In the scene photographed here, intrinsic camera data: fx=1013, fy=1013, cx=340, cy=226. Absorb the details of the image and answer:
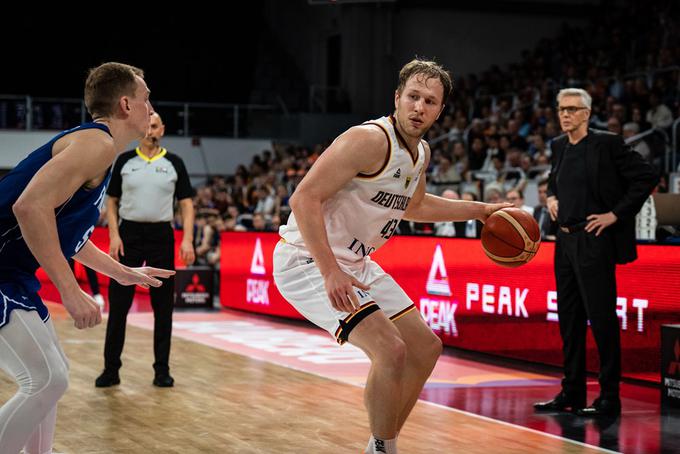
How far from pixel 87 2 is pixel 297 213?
21.6 meters

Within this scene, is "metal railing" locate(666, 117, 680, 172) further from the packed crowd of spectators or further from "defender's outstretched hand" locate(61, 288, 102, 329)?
"defender's outstretched hand" locate(61, 288, 102, 329)

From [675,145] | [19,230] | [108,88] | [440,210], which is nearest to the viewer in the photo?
[19,230]

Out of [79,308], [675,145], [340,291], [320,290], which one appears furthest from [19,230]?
[675,145]

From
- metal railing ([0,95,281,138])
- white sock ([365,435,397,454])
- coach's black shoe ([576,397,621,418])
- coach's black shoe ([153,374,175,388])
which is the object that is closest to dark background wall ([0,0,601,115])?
metal railing ([0,95,281,138])

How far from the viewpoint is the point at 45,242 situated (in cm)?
334

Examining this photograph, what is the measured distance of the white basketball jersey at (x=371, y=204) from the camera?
434cm

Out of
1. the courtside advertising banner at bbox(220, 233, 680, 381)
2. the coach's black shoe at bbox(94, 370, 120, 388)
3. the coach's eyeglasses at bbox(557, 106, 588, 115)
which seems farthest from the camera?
the courtside advertising banner at bbox(220, 233, 680, 381)

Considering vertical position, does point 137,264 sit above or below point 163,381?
above

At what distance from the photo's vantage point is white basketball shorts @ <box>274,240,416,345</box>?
4.34 meters

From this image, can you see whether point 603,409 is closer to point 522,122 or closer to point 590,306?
point 590,306

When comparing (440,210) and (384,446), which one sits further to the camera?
(440,210)

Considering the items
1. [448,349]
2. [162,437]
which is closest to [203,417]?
[162,437]

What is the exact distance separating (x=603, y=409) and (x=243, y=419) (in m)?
2.19

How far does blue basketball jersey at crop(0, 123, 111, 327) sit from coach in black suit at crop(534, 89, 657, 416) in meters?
3.50
